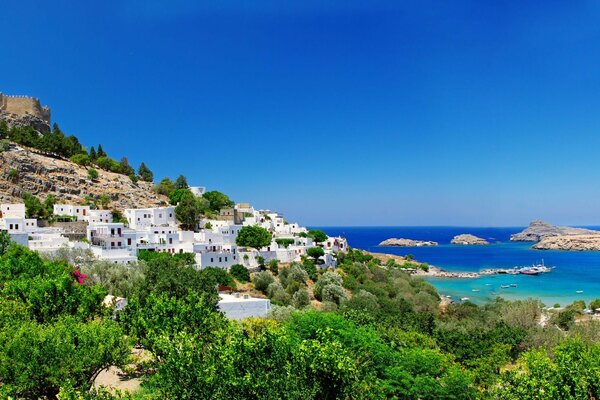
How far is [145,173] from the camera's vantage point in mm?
82125

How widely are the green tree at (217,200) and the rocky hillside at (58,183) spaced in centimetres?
713

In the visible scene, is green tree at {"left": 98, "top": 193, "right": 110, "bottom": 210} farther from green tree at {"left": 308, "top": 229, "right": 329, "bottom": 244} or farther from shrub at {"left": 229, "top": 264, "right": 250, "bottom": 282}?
green tree at {"left": 308, "top": 229, "right": 329, "bottom": 244}

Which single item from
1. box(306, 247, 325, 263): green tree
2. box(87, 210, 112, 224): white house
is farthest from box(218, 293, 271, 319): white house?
box(87, 210, 112, 224): white house

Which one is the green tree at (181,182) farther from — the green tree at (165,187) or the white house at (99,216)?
the white house at (99,216)

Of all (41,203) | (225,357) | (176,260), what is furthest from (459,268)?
(225,357)

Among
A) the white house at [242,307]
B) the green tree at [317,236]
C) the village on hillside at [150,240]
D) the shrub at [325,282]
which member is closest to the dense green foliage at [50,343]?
the white house at [242,307]

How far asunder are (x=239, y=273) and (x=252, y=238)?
8.45 metres

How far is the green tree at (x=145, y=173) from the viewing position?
81.5 m

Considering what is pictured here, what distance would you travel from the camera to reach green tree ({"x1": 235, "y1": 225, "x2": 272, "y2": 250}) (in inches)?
2007

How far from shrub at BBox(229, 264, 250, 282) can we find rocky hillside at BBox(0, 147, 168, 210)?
1101 inches

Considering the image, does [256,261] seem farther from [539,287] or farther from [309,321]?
[539,287]

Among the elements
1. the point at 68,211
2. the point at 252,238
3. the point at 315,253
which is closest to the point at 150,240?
the point at 252,238

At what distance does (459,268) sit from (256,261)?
62.0m

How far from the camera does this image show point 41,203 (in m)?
55.5
